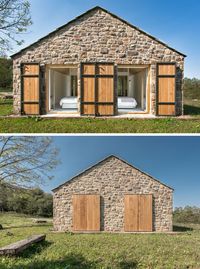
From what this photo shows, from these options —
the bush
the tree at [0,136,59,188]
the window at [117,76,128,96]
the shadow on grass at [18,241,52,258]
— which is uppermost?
the window at [117,76,128,96]

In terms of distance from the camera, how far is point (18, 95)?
15.1 metres

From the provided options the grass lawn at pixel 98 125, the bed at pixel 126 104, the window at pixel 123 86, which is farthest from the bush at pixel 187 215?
the grass lawn at pixel 98 125

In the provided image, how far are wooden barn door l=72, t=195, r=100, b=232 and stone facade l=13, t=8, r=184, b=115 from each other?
693 centimetres

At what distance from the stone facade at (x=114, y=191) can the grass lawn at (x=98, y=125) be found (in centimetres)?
662

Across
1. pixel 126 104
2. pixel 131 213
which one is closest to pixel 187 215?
pixel 131 213

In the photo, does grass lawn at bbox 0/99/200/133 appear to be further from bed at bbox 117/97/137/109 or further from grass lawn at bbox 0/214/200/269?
grass lawn at bbox 0/214/200/269

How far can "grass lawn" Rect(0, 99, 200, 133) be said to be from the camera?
516 inches

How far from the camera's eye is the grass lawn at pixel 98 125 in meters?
13.1

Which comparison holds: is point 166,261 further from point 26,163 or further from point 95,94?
point 26,163

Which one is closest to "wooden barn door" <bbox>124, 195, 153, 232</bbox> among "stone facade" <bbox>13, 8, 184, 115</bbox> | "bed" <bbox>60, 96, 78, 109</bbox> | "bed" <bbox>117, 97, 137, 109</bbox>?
"bed" <bbox>117, 97, 137, 109</bbox>

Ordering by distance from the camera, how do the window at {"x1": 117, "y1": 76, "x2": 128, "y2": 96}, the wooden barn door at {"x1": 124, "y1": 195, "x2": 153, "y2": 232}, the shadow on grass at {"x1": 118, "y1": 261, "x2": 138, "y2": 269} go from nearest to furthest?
the shadow on grass at {"x1": 118, "y1": 261, "x2": 138, "y2": 269}, the wooden barn door at {"x1": 124, "y1": 195, "x2": 153, "y2": 232}, the window at {"x1": 117, "y1": 76, "x2": 128, "y2": 96}

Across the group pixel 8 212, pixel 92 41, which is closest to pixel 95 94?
pixel 92 41

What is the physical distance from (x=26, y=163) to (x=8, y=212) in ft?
24.5

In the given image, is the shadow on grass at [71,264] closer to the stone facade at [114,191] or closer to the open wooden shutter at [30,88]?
the open wooden shutter at [30,88]
